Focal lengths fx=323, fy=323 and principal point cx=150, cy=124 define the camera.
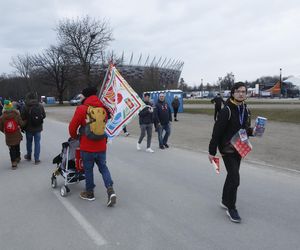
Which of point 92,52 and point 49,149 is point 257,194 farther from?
point 92,52

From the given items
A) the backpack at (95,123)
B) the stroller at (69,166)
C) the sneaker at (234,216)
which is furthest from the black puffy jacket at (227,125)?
the stroller at (69,166)

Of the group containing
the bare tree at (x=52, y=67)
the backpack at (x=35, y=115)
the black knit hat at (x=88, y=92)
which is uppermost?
the bare tree at (x=52, y=67)

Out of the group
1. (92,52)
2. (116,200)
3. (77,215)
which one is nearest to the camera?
(77,215)

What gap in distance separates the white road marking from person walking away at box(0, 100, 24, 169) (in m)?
3.28

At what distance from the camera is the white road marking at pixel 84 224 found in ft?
12.8

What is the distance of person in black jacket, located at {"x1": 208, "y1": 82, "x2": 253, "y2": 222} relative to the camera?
438cm

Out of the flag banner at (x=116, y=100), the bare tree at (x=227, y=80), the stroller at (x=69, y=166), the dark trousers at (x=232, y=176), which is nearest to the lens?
the dark trousers at (x=232, y=176)

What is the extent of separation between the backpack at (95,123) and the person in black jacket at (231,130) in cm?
168

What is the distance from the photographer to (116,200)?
5.34 m

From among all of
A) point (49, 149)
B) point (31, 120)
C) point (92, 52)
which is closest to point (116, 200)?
point (31, 120)

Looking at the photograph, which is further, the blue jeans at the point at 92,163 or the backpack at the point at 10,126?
the backpack at the point at 10,126

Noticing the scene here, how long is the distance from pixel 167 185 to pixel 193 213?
1517mm

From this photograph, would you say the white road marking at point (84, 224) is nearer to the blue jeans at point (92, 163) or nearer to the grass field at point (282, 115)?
the blue jeans at point (92, 163)

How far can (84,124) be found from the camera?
4973 millimetres
